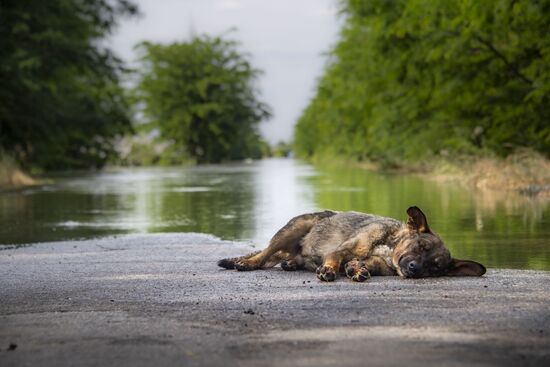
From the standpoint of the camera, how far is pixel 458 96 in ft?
93.7

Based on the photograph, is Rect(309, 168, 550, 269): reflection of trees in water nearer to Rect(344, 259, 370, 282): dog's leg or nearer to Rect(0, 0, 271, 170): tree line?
Rect(344, 259, 370, 282): dog's leg

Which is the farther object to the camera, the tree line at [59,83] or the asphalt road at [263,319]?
the tree line at [59,83]

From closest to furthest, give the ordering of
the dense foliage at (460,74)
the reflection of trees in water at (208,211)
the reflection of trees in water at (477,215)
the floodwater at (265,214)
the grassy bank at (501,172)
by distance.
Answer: the reflection of trees in water at (477,215) < the floodwater at (265,214) < the reflection of trees in water at (208,211) < the dense foliage at (460,74) < the grassy bank at (501,172)

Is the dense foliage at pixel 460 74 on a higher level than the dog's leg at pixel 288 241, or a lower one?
higher

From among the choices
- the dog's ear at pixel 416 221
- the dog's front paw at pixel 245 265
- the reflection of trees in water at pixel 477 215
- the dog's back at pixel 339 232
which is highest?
the dog's ear at pixel 416 221

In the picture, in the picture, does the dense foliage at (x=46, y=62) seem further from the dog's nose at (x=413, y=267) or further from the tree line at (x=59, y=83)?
the dog's nose at (x=413, y=267)

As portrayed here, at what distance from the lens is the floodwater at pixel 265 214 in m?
12.5

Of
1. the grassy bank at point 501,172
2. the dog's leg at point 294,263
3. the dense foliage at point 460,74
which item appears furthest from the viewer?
the grassy bank at point 501,172

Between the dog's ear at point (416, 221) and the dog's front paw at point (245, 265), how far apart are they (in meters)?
1.74

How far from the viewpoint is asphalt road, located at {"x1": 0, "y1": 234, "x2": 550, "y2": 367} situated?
4.83 m

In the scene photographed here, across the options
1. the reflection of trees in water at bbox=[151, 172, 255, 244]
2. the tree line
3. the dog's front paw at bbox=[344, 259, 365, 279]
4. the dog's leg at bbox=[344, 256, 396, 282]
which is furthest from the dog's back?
the tree line

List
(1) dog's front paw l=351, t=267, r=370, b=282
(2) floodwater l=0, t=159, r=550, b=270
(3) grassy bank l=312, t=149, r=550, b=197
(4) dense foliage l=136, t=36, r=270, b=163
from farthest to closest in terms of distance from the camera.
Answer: (4) dense foliage l=136, t=36, r=270, b=163 → (3) grassy bank l=312, t=149, r=550, b=197 → (2) floodwater l=0, t=159, r=550, b=270 → (1) dog's front paw l=351, t=267, r=370, b=282

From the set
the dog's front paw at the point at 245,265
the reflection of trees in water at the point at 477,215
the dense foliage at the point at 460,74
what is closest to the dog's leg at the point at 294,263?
the dog's front paw at the point at 245,265

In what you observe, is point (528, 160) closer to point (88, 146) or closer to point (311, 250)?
point (311, 250)
